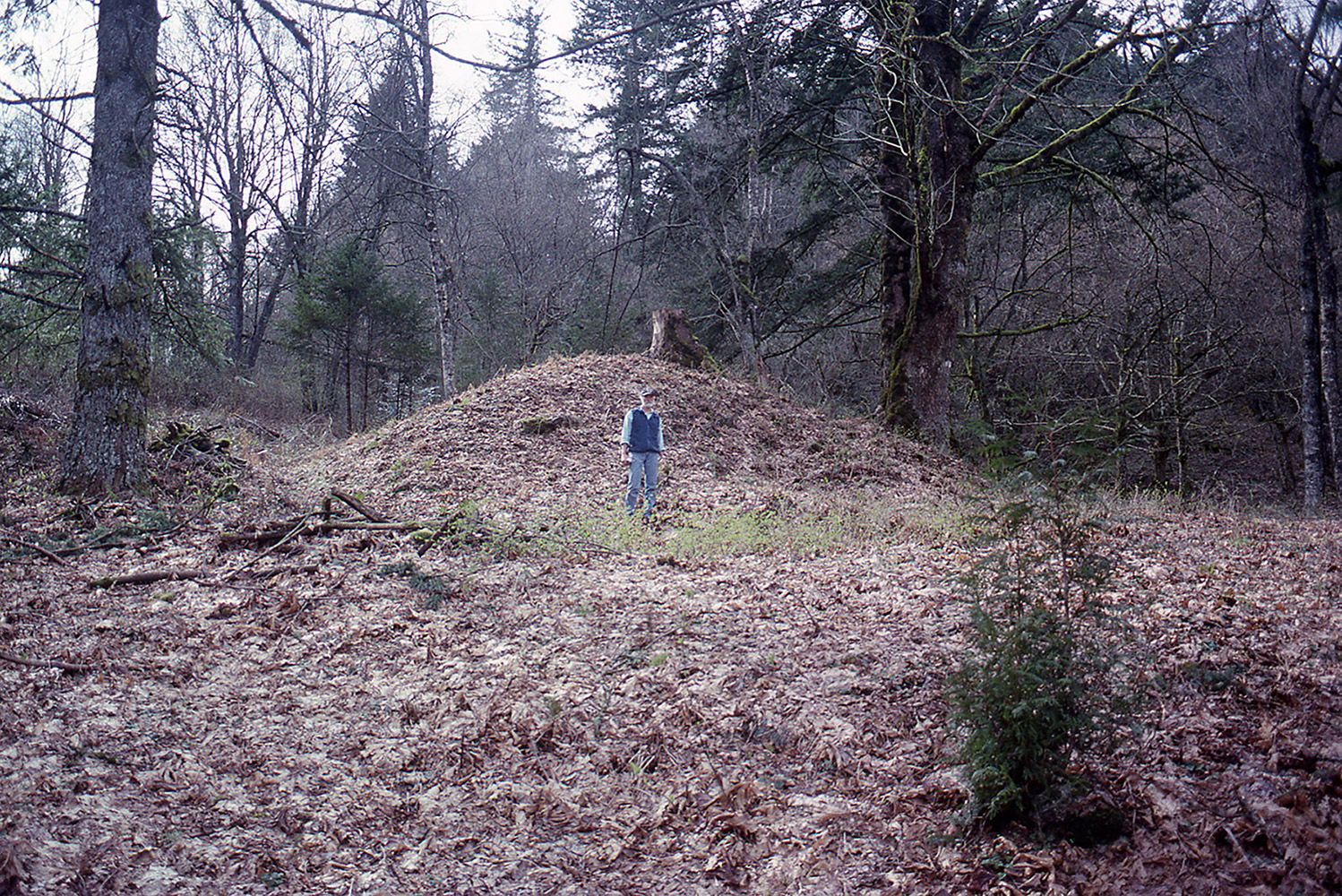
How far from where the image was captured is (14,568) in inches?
260

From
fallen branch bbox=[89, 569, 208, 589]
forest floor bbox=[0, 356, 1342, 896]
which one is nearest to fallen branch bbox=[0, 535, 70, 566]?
forest floor bbox=[0, 356, 1342, 896]

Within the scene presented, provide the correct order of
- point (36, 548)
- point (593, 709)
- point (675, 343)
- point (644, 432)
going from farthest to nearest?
point (675, 343) < point (644, 432) < point (36, 548) < point (593, 709)

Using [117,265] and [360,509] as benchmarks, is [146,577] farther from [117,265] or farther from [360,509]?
[117,265]

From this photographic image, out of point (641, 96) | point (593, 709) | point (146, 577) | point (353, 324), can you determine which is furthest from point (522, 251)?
point (593, 709)

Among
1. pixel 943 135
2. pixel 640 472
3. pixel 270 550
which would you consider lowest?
pixel 270 550

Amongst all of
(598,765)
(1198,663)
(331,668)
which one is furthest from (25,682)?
(1198,663)

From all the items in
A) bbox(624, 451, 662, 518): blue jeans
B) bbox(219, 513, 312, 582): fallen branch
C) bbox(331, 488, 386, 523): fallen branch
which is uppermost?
bbox(624, 451, 662, 518): blue jeans

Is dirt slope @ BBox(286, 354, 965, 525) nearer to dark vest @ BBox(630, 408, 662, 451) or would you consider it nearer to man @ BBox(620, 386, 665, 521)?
man @ BBox(620, 386, 665, 521)

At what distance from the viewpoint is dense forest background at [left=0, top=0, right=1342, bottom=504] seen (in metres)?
8.92

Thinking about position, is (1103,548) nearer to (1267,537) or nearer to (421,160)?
(1267,537)

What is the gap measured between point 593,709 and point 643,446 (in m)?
5.95

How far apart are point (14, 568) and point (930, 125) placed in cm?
1230

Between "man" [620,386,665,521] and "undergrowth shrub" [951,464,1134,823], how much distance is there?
725 cm

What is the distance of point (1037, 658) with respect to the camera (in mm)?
3188
